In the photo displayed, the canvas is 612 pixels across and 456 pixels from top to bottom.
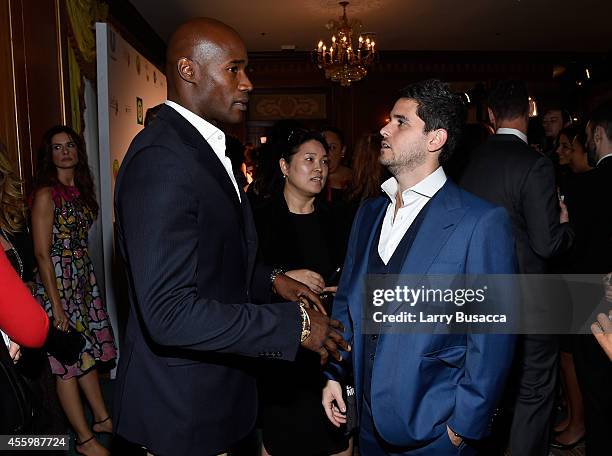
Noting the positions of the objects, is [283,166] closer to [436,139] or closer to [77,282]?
[436,139]

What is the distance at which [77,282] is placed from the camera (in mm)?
3393

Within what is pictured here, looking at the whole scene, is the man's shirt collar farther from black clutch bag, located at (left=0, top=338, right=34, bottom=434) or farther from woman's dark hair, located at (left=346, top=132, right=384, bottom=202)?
woman's dark hair, located at (left=346, top=132, right=384, bottom=202)

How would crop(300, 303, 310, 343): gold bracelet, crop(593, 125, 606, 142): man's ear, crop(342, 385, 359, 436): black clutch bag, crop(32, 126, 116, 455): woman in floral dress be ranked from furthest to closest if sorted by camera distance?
crop(32, 126, 116, 455): woman in floral dress < crop(593, 125, 606, 142): man's ear < crop(342, 385, 359, 436): black clutch bag < crop(300, 303, 310, 343): gold bracelet

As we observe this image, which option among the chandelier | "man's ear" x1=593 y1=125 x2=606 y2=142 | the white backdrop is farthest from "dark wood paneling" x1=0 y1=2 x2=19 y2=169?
the chandelier

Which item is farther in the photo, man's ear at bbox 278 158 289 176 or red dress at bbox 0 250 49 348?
man's ear at bbox 278 158 289 176

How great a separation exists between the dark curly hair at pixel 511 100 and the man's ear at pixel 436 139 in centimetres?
123

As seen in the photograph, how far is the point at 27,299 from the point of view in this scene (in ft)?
4.23

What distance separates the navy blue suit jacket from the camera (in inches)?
48.5

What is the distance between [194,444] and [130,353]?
0.30 metres

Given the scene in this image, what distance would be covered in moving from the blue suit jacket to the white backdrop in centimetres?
274

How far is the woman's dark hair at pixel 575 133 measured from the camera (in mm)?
4199

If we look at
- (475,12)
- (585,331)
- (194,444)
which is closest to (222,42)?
(194,444)

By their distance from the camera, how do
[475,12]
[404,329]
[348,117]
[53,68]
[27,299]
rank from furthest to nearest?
1. [348,117]
2. [475,12]
3. [53,68]
4. [404,329]
5. [27,299]

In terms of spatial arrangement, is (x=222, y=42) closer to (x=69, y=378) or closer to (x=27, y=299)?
(x=27, y=299)
